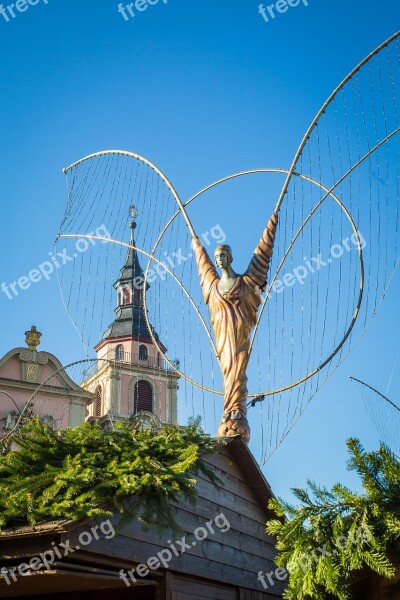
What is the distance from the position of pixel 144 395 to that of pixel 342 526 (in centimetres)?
5122

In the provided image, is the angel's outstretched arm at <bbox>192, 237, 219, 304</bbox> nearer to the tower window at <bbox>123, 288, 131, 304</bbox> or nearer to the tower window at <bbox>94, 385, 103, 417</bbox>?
the tower window at <bbox>94, 385, 103, 417</bbox>

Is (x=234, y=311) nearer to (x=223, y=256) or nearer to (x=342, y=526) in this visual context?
(x=223, y=256)

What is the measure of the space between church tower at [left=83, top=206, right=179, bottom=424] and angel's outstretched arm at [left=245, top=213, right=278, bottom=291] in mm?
40399

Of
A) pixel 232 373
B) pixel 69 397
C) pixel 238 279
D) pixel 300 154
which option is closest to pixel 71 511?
pixel 232 373

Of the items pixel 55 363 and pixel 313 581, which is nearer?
pixel 313 581

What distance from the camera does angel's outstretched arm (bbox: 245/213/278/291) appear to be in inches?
454

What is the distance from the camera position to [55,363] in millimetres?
36500

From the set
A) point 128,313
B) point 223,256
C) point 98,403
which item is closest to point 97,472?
point 223,256

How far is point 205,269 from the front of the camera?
11977 mm

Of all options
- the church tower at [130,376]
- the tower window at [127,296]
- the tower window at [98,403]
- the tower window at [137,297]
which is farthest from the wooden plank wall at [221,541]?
the tower window at [127,296]

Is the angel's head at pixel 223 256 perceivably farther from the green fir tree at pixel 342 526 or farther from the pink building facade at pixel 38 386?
the pink building facade at pixel 38 386

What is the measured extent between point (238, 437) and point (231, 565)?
1.52 meters

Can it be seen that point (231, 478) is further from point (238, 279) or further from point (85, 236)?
point (85, 236)

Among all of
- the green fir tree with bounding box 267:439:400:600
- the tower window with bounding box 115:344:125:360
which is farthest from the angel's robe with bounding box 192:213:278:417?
the tower window with bounding box 115:344:125:360
